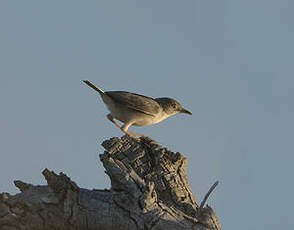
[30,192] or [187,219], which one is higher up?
[187,219]

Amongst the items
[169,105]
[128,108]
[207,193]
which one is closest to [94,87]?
[128,108]

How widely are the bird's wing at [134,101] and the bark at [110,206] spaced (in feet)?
8.99

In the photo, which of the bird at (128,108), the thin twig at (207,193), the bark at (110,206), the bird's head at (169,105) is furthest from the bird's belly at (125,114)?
the thin twig at (207,193)

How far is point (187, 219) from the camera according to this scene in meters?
6.48

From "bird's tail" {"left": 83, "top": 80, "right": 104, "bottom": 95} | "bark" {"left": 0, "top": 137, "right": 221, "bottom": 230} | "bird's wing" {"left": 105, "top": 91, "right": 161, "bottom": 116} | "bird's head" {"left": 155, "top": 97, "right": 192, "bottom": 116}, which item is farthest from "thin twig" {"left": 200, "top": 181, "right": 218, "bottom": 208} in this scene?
"bird's head" {"left": 155, "top": 97, "right": 192, "bottom": 116}

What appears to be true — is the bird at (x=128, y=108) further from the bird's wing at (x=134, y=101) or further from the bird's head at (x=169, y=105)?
the bird's head at (x=169, y=105)

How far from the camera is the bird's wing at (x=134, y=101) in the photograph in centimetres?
959

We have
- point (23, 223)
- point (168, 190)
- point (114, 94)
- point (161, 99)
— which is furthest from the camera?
point (161, 99)

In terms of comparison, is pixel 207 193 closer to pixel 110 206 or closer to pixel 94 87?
pixel 110 206

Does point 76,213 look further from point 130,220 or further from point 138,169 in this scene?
point 138,169

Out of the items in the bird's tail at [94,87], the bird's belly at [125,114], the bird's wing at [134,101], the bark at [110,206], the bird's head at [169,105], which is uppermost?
the bird's head at [169,105]

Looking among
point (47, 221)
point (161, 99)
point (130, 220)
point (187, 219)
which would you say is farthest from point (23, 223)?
point (161, 99)

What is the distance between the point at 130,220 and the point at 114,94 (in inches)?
152

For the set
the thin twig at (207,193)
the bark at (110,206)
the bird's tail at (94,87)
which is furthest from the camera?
the bird's tail at (94,87)
